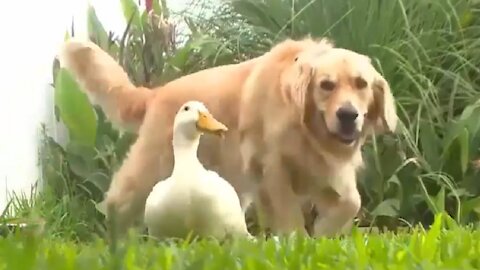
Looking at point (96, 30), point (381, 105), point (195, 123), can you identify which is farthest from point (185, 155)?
point (96, 30)

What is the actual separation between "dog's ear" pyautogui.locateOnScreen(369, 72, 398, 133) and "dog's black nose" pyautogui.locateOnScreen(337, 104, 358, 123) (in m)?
0.06

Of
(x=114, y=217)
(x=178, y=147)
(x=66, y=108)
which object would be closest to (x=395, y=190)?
(x=178, y=147)

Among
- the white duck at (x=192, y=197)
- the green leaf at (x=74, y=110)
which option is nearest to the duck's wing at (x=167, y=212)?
the white duck at (x=192, y=197)

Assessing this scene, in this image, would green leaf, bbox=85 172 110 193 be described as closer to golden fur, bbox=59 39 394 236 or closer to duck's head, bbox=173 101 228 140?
golden fur, bbox=59 39 394 236

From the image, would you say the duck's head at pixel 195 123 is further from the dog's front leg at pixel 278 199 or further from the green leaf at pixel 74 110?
the green leaf at pixel 74 110

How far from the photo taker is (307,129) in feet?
3.95

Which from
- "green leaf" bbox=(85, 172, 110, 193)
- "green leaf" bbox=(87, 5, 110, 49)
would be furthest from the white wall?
"green leaf" bbox=(85, 172, 110, 193)

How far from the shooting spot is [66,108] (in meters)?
1.44

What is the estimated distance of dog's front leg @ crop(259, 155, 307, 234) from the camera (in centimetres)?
121

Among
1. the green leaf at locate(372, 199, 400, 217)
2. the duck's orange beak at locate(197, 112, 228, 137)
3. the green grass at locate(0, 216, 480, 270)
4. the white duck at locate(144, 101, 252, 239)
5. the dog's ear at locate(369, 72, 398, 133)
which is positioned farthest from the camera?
the green leaf at locate(372, 199, 400, 217)

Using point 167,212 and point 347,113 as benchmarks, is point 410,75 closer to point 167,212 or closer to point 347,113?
point 347,113

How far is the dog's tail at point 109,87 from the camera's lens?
50.9 inches

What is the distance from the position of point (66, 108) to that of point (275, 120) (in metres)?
0.40

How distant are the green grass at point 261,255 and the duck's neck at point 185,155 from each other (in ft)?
1.11
